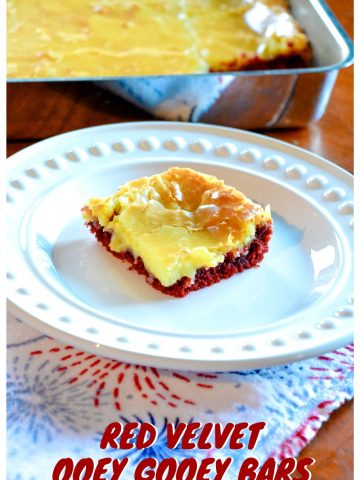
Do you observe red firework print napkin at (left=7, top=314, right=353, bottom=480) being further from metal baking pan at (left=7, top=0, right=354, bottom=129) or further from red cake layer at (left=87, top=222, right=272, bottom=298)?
metal baking pan at (left=7, top=0, right=354, bottom=129)

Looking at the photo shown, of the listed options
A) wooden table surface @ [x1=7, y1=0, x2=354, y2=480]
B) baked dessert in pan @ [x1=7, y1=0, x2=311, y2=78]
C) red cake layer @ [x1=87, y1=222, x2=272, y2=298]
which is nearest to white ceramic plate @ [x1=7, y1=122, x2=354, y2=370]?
red cake layer @ [x1=87, y1=222, x2=272, y2=298]

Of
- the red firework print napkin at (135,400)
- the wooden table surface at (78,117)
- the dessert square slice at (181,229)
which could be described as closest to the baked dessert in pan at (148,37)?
the wooden table surface at (78,117)

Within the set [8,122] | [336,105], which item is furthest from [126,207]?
[336,105]

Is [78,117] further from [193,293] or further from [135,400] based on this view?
[135,400]

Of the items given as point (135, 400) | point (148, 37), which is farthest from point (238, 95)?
point (135, 400)

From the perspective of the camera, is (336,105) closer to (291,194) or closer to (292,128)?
(292,128)

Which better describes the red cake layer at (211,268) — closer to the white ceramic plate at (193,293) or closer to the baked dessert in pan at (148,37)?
the white ceramic plate at (193,293)
